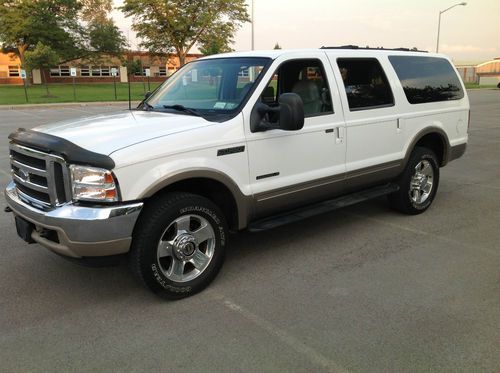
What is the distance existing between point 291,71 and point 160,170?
1846mm

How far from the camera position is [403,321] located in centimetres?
345

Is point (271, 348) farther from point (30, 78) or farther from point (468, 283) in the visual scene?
point (30, 78)

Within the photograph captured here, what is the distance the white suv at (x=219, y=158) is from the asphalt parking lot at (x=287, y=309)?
41cm

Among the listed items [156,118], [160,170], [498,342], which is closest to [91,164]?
[160,170]

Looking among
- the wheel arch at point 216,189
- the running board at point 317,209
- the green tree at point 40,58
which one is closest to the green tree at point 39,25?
the green tree at point 40,58

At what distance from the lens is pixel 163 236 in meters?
3.74

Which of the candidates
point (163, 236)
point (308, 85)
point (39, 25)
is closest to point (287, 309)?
point (163, 236)

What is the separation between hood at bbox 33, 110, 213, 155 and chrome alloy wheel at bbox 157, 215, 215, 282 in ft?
2.30

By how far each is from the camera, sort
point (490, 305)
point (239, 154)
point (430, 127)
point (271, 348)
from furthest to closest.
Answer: point (430, 127)
point (239, 154)
point (490, 305)
point (271, 348)

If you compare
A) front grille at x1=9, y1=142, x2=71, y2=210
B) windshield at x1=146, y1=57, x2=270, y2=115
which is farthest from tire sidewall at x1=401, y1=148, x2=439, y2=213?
front grille at x1=9, y1=142, x2=71, y2=210

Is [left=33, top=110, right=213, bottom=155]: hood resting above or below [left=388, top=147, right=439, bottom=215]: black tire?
above

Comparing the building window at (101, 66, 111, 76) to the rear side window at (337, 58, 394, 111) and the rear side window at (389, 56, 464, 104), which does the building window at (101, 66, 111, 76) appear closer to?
the rear side window at (389, 56, 464, 104)

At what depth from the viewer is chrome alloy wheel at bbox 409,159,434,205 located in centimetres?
591

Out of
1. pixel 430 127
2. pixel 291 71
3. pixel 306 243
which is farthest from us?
pixel 430 127
